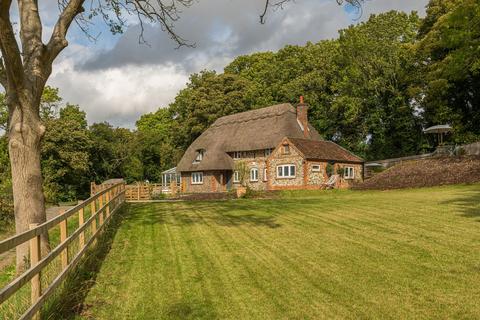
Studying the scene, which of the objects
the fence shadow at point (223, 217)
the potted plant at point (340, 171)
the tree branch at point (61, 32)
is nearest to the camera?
the tree branch at point (61, 32)

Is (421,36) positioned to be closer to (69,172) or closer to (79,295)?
(69,172)

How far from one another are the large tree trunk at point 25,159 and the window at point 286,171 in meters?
32.8

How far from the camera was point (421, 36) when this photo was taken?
49.8 meters

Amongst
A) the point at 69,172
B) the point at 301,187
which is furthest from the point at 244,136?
the point at 69,172

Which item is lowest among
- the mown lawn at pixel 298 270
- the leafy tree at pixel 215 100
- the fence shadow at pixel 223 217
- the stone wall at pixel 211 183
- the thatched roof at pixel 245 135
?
the mown lawn at pixel 298 270

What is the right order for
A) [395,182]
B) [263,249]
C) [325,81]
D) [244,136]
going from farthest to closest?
[325,81] → [244,136] → [395,182] → [263,249]

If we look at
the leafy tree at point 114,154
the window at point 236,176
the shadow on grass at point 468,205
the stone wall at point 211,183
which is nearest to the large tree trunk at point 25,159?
the shadow on grass at point 468,205

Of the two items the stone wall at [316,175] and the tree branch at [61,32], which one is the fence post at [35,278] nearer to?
the tree branch at [61,32]

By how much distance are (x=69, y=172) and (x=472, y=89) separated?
135 ft

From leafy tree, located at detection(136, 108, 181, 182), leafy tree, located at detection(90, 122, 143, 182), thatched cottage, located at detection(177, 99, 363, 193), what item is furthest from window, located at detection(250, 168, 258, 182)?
leafy tree, located at detection(90, 122, 143, 182)

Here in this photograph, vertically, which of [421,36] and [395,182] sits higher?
[421,36]

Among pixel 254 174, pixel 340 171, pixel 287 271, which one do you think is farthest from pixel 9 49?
pixel 254 174

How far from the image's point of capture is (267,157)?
4419 centimetres

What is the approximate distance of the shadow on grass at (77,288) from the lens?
6.02 meters
